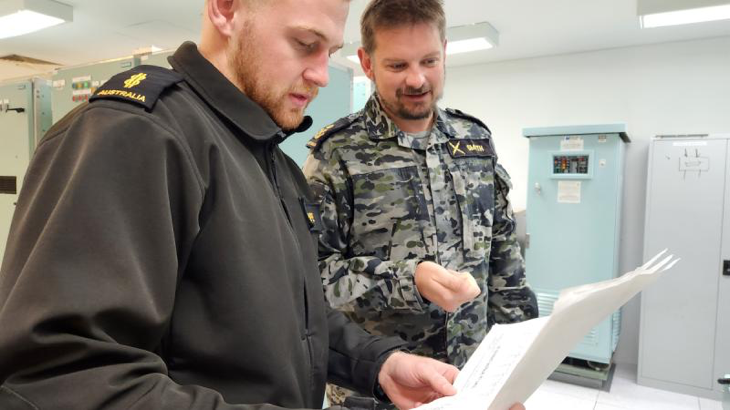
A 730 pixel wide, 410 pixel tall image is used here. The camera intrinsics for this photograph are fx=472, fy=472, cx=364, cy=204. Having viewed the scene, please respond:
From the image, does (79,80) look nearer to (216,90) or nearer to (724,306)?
(216,90)

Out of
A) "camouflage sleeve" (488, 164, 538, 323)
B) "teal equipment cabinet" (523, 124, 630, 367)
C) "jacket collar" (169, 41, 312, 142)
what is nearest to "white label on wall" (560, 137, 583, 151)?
"teal equipment cabinet" (523, 124, 630, 367)

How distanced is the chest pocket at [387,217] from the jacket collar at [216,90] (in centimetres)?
57

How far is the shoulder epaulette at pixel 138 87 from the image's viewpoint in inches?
21.2

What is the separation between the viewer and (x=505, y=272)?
140 centimetres

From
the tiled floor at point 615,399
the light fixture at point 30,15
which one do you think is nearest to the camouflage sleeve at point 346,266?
the tiled floor at point 615,399

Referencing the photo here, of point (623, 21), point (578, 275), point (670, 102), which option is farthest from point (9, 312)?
point (670, 102)

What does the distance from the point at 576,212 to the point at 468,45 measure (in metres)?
1.71

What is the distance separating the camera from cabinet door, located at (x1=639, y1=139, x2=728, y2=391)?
3383 mm

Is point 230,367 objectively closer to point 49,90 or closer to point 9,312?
point 9,312

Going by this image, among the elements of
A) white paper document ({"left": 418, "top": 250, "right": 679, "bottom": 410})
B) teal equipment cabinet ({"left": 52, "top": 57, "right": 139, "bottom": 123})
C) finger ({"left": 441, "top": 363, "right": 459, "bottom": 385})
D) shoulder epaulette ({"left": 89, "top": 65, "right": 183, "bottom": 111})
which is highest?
teal equipment cabinet ({"left": 52, "top": 57, "right": 139, "bottom": 123})

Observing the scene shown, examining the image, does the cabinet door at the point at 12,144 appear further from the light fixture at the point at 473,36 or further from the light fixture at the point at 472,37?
the light fixture at the point at 473,36

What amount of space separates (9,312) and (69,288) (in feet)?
0.18

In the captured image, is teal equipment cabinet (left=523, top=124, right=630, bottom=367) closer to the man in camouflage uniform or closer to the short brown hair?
the man in camouflage uniform

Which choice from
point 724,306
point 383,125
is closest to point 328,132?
point 383,125
